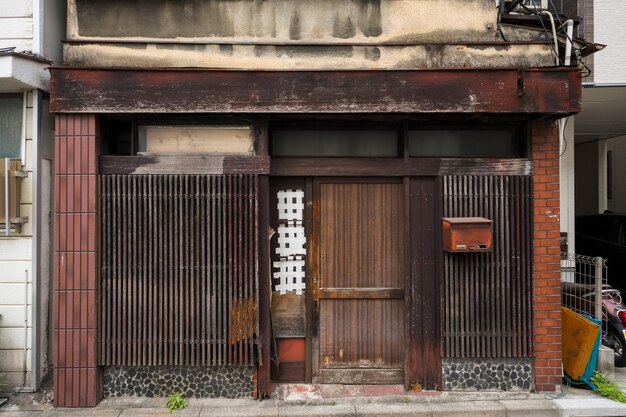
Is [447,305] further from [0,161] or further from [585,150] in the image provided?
[585,150]

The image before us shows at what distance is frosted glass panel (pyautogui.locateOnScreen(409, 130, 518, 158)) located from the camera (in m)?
5.21

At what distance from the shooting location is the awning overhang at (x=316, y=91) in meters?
4.64

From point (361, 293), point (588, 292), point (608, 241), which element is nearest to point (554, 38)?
point (588, 292)

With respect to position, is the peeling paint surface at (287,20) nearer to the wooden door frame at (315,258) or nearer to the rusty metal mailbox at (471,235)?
the wooden door frame at (315,258)

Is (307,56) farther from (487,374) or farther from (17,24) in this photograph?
(487,374)

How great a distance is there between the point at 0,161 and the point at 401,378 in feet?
18.2

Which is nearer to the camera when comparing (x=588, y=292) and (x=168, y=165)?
(x=168, y=165)

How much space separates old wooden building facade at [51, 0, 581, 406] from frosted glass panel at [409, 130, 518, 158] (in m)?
0.03

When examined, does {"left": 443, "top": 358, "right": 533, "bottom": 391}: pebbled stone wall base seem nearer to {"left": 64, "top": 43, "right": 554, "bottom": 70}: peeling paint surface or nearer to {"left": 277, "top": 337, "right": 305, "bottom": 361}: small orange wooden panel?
{"left": 277, "top": 337, "right": 305, "bottom": 361}: small orange wooden panel

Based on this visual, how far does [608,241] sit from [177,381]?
29.4 feet

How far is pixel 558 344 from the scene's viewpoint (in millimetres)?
4961

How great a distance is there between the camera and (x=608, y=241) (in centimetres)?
861

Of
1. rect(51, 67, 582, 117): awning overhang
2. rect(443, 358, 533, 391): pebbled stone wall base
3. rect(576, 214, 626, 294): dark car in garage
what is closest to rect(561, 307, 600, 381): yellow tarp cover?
rect(443, 358, 533, 391): pebbled stone wall base

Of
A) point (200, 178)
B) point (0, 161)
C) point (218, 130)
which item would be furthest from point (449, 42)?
point (0, 161)
